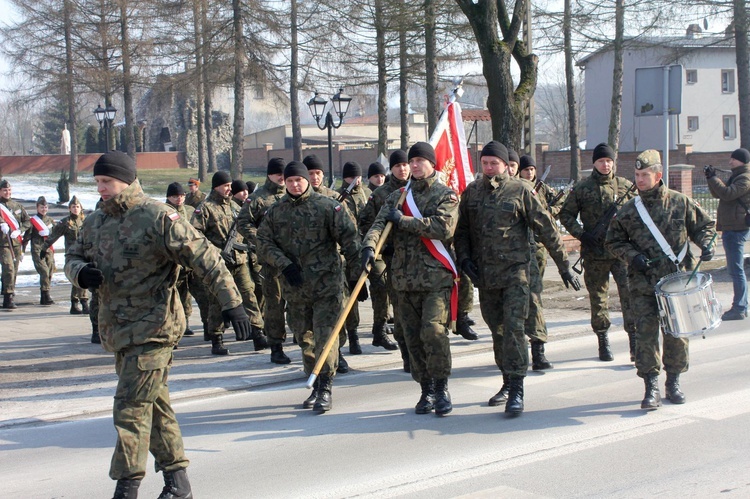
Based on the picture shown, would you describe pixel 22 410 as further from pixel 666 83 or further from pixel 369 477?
pixel 666 83

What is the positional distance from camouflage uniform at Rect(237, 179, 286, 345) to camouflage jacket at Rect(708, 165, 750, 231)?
18.0 ft

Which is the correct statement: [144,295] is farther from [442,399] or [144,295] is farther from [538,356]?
[538,356]

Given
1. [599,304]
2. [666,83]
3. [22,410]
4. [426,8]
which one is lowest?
[22,410]

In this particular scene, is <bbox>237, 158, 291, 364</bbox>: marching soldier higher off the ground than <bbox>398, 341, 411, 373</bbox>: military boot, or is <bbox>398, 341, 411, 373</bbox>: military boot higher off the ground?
<bbox>237, 158, 291, 364</bbox>: marching soldier

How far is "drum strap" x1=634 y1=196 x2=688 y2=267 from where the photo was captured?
7.03 meters

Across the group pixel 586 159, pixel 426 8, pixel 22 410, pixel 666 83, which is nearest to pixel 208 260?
pixel 22 410

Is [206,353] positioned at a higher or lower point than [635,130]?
lower

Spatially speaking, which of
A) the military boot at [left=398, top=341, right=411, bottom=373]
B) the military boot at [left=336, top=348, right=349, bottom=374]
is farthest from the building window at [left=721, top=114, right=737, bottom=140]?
the military boot at [left=336, top=348, right=349, bottom=374]

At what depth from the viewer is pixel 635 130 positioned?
55.7m

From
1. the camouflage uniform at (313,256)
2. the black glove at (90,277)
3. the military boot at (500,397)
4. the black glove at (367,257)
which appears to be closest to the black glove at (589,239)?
the military boot at (500,397)

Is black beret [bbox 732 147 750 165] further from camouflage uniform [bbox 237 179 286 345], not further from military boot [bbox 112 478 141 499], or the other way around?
military boot [bbox 112 478 141 499]

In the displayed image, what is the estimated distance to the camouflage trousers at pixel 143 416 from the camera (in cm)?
497

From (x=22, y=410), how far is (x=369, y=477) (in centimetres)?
392

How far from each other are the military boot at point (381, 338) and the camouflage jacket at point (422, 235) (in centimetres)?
322
